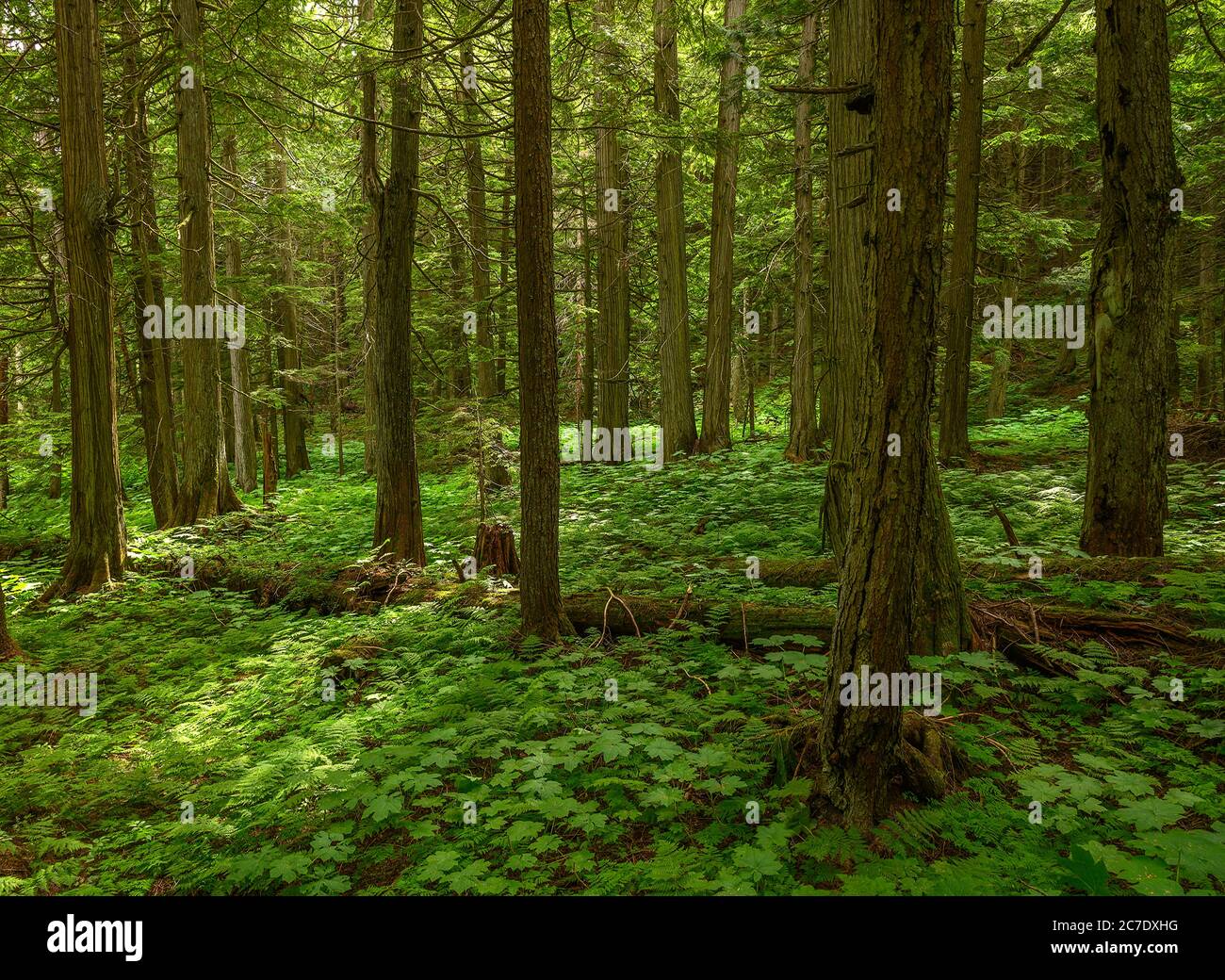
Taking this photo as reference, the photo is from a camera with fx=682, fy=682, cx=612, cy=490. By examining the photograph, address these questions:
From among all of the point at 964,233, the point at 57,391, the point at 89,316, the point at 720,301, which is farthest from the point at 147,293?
the point at 964,233

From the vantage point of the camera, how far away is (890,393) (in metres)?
3.14

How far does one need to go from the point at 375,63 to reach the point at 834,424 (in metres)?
6.38

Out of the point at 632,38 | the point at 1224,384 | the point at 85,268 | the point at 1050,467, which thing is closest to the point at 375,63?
the point at 85,268

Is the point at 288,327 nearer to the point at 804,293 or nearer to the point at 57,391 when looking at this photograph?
the point at 57,391

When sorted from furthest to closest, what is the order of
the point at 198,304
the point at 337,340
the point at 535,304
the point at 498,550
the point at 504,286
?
the point at 337,340 < the point at 504,286 < the point at 198,304 < the point at 498,550 < the point at 535,304

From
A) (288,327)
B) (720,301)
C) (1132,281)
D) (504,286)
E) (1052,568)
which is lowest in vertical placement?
(1052,568)

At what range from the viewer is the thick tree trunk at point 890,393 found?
118 inches

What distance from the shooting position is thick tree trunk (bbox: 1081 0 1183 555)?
5879 mm

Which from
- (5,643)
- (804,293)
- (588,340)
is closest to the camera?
(5,643)

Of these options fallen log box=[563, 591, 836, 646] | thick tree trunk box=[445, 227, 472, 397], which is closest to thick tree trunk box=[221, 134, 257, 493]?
thick tree trunk box=[445, 227, 472, 397]

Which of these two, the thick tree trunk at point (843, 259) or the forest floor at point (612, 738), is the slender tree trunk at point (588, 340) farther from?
the forest floor at point (612, 738)

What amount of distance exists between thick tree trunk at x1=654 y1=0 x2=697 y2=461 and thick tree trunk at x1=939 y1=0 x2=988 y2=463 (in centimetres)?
513

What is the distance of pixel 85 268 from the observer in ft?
28.8

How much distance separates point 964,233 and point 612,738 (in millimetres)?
10218
